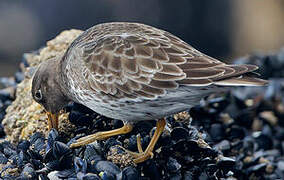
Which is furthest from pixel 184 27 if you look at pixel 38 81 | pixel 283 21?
pixel 38 81

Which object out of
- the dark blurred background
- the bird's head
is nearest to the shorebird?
the bird's head

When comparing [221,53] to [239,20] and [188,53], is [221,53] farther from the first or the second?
[188,53]

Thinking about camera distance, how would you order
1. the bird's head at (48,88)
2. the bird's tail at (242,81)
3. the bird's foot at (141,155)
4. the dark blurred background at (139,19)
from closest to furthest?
the bird's tail at (242,81) < the bird's foot at (141,155) < the bird's head at (48,88) < the dark blurred background at (139,19)

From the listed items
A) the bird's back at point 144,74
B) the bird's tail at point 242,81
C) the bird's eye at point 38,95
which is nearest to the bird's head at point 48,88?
the bird's eye at point 38,95

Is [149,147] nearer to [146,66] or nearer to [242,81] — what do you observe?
[146,66]

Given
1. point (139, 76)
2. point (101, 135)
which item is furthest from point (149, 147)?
point (139, 76)

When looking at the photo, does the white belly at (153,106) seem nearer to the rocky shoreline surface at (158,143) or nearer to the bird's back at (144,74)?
the bird's back at (144,74)
